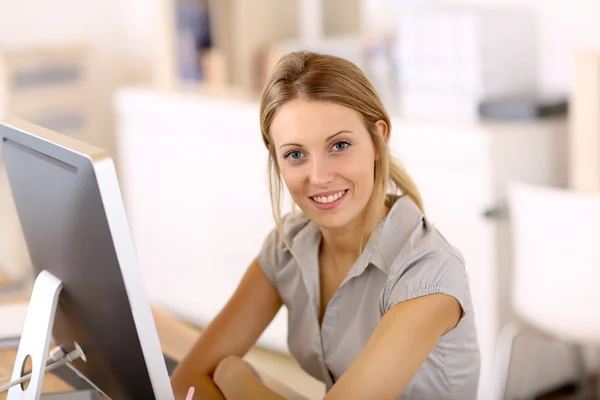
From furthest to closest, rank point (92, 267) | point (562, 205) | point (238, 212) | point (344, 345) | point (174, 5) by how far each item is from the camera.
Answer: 1. point (174, 5)
2. point (238, 212)
3. point (562, 205)
4. point (344, 345)
5. point (92, 267)

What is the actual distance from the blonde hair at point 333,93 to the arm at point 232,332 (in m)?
0.26

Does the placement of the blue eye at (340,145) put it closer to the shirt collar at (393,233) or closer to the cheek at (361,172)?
the cheek at (361,172)

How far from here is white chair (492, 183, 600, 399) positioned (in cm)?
241

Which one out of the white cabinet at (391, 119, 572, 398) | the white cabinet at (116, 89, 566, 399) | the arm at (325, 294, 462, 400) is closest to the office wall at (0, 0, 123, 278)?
the white cabinet at (116, 89, 566, 399)

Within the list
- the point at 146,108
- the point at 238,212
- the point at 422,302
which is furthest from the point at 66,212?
the point at 146,108

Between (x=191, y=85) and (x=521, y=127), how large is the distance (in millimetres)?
1748

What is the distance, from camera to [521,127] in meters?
2.83

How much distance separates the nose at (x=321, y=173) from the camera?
148 cm

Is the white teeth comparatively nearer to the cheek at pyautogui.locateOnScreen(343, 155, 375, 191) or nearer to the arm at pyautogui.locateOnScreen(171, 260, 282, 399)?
the cheek at pyautogui.locateOnScreen(343, 155, 375, 191)

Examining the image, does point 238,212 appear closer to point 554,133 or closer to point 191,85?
point 191,85

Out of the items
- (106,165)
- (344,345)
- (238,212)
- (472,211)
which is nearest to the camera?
(106,165)

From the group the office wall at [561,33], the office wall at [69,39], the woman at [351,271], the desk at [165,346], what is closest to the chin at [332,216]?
the woman at [351,271]

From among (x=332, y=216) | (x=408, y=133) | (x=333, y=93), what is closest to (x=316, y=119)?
(x=333, y=93)

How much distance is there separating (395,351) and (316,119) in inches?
15.2
